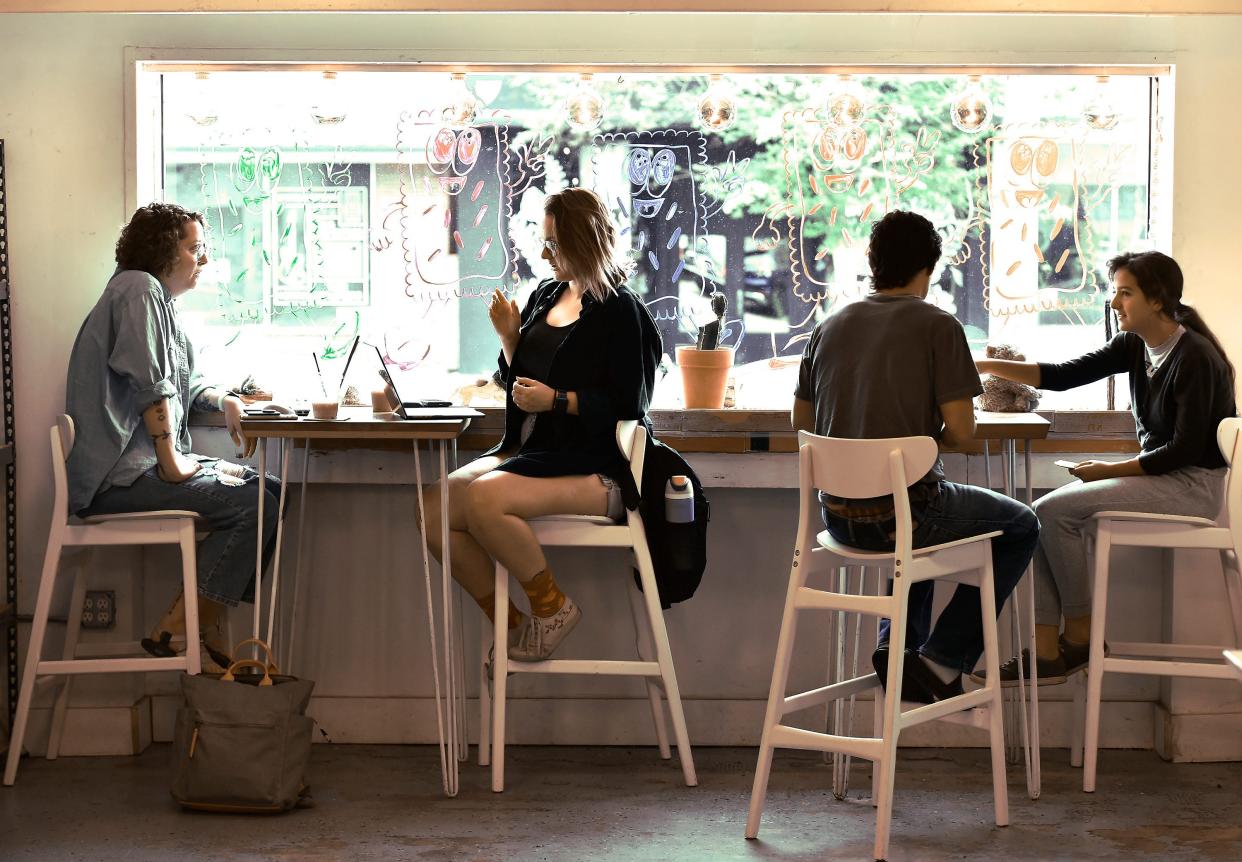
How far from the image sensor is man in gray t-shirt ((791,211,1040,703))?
287 cm

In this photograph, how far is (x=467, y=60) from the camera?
3.74 m

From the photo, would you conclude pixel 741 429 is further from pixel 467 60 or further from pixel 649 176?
pixel 467 60

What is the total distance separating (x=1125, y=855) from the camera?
283 centimetres

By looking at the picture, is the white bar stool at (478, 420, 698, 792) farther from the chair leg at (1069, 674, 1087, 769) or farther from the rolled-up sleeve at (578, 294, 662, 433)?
the chair leg at (1069, 674, 1087, 769)

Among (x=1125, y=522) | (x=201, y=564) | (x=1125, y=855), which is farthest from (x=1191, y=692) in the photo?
(x=201, y=564)

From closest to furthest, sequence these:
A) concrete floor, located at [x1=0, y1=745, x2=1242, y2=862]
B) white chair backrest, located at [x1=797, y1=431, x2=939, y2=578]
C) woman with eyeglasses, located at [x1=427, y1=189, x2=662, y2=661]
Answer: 1. white chair backrest, located at [x1=797, y1=431, x2=939, y2=578]
2. concrete floor, located at [x1=0, y1=745, x2=1242, y2=862]
3. woman with eyeglasses, located at [x1=427, y1=189, x2=662, y2=661]

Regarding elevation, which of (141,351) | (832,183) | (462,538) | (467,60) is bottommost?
(462,538)

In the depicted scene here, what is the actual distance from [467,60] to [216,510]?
1.44 meters

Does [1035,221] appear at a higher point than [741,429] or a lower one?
higher

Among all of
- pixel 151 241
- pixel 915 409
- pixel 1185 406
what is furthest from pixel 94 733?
pixel 1185 406

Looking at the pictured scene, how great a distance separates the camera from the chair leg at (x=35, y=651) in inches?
130

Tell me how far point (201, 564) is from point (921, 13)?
2.46 m

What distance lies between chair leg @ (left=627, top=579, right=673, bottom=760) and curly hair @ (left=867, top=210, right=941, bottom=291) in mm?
1115

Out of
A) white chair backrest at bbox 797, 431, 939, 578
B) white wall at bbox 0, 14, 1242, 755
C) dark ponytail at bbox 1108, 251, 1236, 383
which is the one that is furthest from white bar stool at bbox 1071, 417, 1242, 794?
white chair backrest at bbox 797, 431, 939, 578
